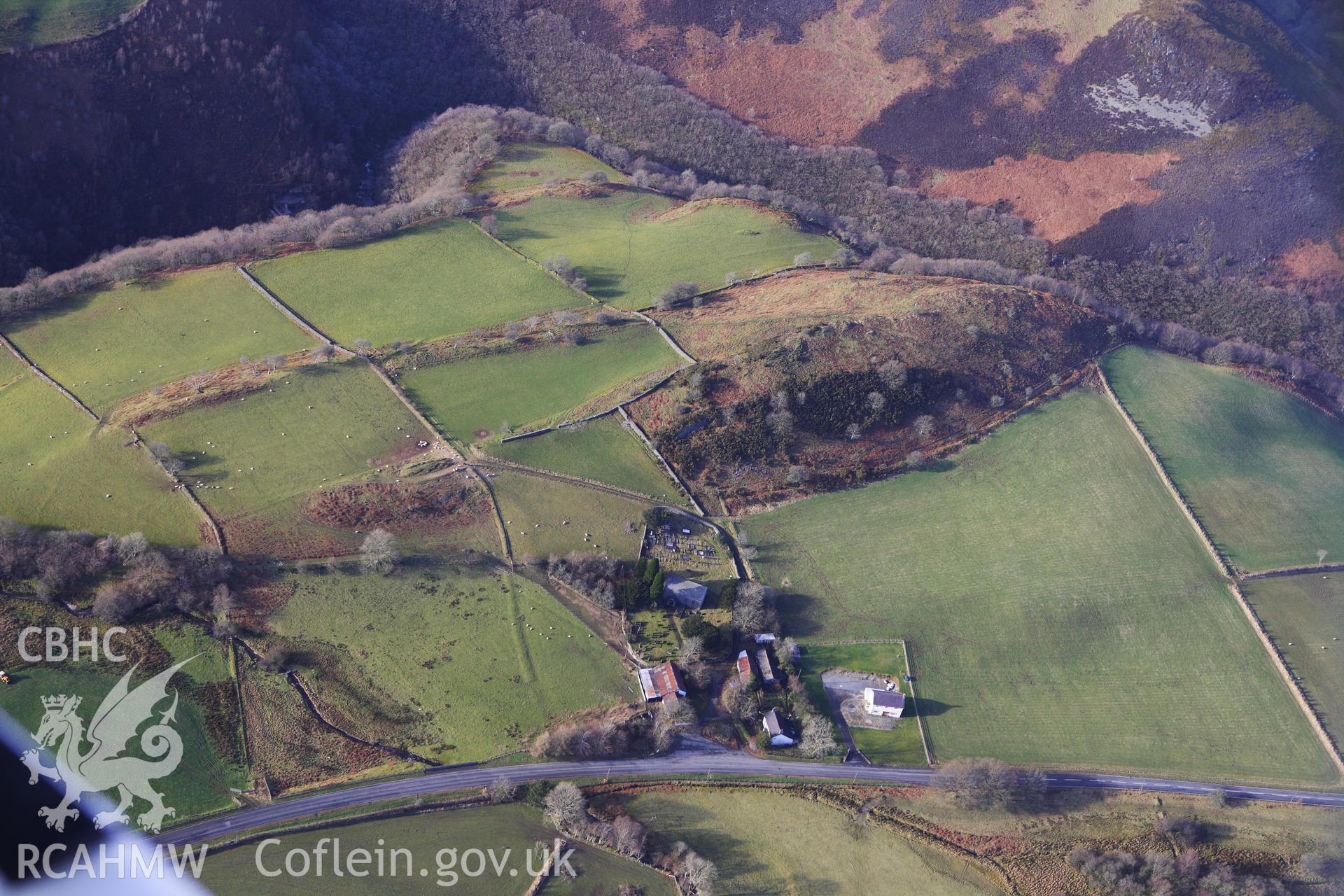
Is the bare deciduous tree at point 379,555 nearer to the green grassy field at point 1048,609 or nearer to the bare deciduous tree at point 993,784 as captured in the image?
the green grassy field at point 1048,609

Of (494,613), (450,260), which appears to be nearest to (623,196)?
(450,260)

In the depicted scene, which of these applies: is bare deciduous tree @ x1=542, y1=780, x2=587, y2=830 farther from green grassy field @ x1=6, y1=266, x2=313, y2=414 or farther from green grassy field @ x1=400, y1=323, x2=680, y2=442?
green grassy field @ x1=6, y1=266, x2=313, y2=414

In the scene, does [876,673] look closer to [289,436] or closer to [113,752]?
[289,436]

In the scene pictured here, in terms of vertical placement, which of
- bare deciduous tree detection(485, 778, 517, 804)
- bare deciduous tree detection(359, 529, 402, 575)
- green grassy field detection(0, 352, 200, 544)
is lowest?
bare deciduous tree detection(485, 778, 517, 804)

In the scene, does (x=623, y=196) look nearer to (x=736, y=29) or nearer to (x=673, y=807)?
(x=736, y=29)

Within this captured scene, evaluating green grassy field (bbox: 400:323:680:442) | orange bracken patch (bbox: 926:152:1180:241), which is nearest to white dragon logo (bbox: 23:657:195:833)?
green grassy field (bbox: 400:323:680:442)
